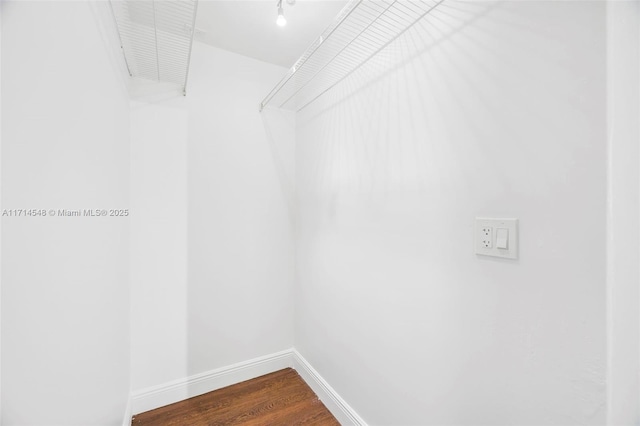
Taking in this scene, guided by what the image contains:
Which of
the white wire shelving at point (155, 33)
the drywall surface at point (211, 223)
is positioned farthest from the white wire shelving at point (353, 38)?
the white wire shelving at point (155, 33)

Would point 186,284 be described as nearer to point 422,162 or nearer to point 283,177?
point 283,177

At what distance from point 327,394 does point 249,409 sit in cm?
53

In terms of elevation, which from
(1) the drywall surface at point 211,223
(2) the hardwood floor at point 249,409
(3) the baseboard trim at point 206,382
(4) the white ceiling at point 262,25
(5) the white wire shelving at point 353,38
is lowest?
(2) the hardwood floor at point 249,409

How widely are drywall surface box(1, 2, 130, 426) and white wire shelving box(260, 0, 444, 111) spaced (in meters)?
0.91

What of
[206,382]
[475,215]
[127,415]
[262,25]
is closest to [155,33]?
[262,25]

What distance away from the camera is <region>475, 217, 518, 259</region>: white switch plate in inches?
31.4

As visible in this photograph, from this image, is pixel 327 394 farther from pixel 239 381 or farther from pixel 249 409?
pixel 239 381

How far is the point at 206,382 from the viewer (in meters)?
1.85

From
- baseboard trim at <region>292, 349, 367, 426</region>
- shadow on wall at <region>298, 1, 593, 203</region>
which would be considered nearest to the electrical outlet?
shadow on wall at <region>298, 1, 593, 203</region>

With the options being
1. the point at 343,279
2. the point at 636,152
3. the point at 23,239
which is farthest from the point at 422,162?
the point at 23,239

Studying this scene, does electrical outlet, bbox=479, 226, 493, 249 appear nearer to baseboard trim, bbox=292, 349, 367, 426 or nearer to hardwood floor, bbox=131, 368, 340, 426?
baseboard trim, bbox=292, 349, 367, 426

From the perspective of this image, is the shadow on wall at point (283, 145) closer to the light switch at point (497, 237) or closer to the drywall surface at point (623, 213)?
the light switch at point (497, 237)

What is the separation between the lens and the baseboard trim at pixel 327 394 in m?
1.50

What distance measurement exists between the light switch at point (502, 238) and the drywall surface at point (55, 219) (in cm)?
126
